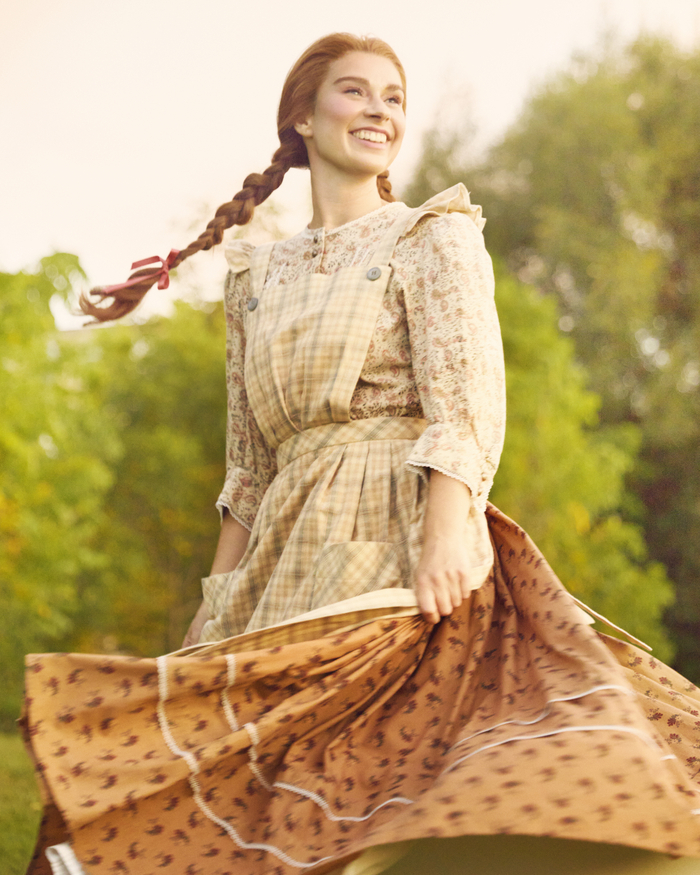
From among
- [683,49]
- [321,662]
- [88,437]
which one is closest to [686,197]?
[683,49]

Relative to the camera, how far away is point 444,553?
1.56m

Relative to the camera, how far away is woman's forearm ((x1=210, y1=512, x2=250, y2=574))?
2.13m

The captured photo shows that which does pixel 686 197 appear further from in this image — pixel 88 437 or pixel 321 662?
pixel 321 662

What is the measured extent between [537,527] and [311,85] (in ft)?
32.1

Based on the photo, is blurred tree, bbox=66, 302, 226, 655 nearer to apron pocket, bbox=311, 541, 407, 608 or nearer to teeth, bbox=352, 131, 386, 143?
teeth, bbox=352, 131, 386, 143

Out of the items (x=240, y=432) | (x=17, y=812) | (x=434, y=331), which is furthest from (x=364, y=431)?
(x=17, y=812)

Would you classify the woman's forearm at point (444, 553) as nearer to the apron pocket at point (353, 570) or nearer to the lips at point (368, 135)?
the apron pocket at point (353, 570)

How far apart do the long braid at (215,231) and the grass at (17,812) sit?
7.00ft

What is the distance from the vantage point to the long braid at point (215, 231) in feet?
7.07

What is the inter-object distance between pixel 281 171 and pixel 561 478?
9.87 meters

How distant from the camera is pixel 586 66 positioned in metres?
16.9

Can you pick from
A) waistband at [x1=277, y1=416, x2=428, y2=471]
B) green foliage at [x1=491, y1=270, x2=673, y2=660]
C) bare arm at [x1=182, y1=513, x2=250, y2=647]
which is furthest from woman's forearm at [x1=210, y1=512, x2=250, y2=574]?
green foliage at [x1=491, y1=270, x2=673, y2=660]

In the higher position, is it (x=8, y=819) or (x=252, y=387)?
(x=252, y=387)

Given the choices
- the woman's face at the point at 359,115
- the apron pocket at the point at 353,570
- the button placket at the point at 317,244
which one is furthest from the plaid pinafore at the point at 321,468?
the woman's face at the point at 359,115
